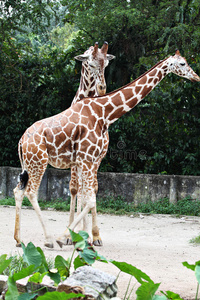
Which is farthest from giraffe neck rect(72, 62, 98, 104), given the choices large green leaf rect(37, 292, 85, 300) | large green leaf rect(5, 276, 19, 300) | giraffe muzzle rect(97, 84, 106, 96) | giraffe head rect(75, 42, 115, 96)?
large green leaf rect(37, 292, 85, 300)

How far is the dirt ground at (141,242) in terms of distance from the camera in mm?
4398

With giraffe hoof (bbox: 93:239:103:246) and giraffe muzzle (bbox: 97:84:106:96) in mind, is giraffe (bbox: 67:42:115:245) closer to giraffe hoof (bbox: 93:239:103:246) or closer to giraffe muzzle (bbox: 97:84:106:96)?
giraffe muzzle (bbox: 97:84:106:96)

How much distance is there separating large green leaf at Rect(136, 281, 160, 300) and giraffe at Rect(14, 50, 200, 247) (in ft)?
10.1

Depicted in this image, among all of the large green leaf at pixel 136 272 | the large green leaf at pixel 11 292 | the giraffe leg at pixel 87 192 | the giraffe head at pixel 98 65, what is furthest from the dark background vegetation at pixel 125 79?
the large green leaf at pixel 11 292

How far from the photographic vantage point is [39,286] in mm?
3002

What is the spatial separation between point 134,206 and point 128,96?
460 centimetres

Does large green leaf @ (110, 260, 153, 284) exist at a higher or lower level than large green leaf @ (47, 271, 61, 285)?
higher

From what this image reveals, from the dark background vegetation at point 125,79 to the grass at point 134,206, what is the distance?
53.8 inches

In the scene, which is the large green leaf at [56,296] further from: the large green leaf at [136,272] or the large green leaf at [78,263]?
the large green leaf at [78,263]

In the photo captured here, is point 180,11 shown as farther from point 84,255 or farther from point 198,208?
point 84,255

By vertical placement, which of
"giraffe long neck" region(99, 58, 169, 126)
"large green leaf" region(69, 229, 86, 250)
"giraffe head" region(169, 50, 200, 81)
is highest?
"giraffe head" region(169, 50, 200, 81)

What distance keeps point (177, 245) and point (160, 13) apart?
650 cm

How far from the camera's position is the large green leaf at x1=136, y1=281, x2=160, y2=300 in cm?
265

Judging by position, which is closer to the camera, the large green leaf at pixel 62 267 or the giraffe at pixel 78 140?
the large green leaf at pixel 62 267
